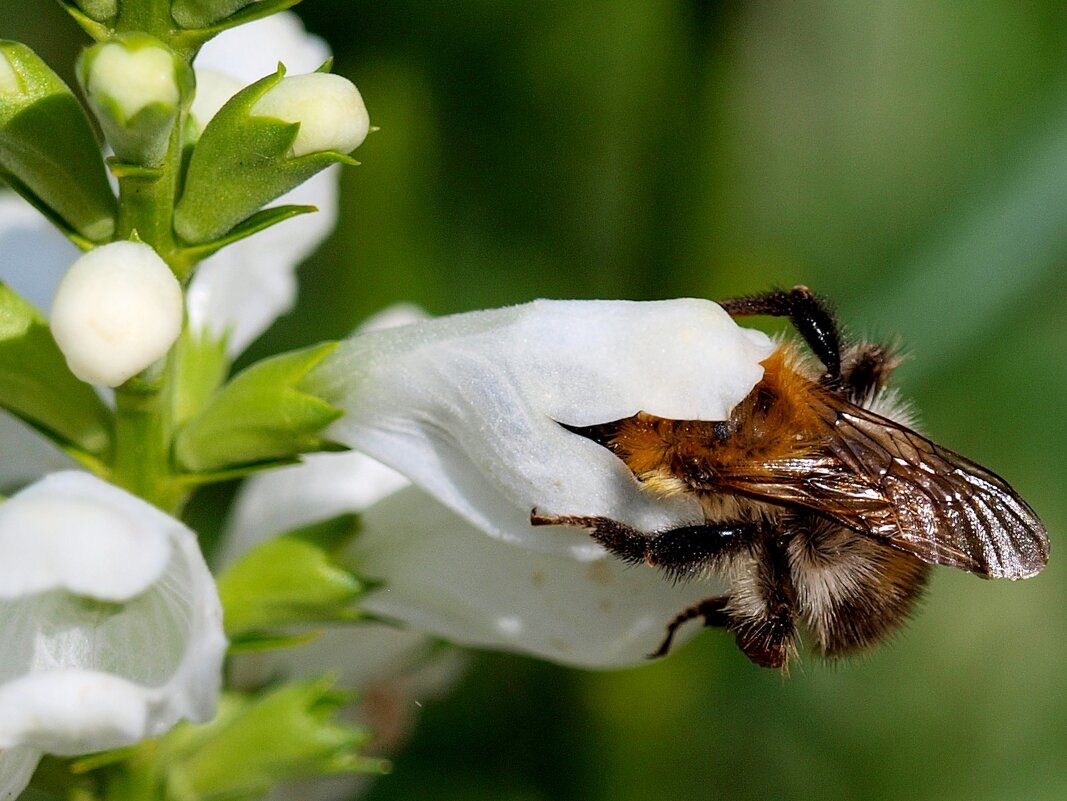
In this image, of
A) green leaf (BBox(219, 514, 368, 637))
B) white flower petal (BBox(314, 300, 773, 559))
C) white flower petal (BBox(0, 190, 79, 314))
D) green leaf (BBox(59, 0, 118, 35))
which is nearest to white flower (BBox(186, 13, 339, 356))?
white flower petal (BBox(0, 190, 79, 314))

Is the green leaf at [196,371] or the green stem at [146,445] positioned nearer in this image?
the green stem at [146,445]

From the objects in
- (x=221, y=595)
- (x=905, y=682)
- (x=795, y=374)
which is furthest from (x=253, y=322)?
(x=905, y=682)

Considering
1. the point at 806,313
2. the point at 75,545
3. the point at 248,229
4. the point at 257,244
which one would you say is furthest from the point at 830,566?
the point at 257,244

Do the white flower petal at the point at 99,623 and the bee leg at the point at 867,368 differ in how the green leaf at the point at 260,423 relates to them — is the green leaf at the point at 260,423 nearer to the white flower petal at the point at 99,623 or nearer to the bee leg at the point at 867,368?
the white flower petal at the point at 99,623

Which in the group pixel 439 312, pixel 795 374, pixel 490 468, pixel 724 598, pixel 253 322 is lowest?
pixel 439 312

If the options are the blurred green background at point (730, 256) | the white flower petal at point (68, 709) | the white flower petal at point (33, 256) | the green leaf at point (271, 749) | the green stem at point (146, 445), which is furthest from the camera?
the blurred green background at point (730, 256)

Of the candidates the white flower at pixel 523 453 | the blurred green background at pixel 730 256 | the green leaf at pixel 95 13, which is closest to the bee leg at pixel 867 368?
the white flower at pixel 523 453

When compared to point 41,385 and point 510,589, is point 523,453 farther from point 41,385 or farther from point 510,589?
point 41,385

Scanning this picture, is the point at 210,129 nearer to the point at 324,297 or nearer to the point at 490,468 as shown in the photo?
the point at 490,468
